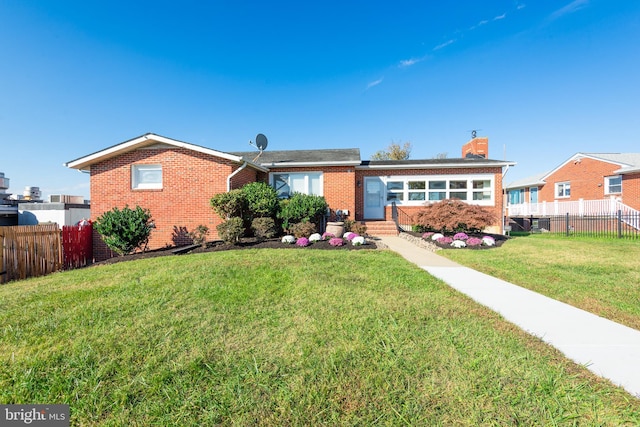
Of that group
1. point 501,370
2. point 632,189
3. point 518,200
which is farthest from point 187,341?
point 518,200

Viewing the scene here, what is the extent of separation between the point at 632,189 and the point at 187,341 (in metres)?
25.7

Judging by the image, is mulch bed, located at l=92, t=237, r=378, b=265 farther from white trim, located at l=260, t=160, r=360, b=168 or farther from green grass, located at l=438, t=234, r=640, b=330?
white trim, located at l=260, t=160, r=360, b=168

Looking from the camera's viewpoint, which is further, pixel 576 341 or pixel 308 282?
pixel 308 282

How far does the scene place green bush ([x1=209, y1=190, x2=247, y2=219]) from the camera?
30.2ft

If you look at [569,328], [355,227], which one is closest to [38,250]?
[355,227]

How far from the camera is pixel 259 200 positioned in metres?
9.79

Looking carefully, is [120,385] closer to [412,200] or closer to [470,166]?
[412,200]

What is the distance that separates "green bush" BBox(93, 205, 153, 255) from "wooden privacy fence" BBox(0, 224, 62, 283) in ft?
3.69

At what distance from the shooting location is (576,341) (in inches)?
117

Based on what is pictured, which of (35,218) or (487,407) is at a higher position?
(35,218)

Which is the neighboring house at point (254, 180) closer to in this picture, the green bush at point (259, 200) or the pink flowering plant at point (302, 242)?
the green bush at point (259, 200)

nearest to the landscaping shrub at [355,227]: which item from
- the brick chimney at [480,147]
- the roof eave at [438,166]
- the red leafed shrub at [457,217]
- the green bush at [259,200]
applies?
the red leafed shrub at [457,217]

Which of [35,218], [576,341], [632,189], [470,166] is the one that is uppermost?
[470,166]

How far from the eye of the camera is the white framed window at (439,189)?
13672 millimetres
